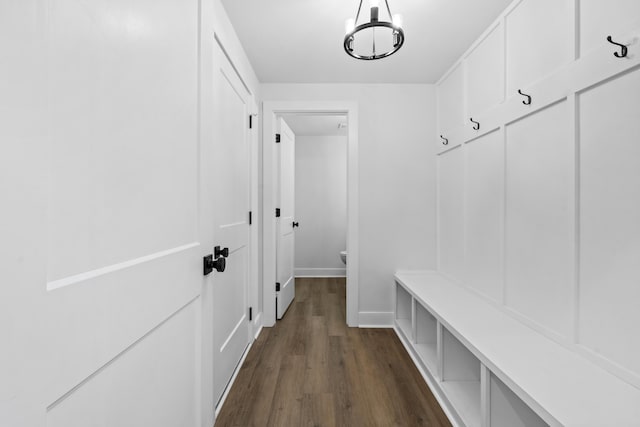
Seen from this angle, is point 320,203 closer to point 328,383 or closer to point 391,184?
point 391,184

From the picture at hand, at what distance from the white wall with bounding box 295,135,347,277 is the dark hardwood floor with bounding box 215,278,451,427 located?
221 centimetres

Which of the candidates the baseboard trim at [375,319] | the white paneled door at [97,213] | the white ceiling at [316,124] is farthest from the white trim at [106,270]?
the white ceiling at [316,124]

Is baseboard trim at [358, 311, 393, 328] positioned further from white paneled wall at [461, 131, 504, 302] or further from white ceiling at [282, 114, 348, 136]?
white ceiling at [282, 114, 348, 136]

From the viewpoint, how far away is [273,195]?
3.00 meters

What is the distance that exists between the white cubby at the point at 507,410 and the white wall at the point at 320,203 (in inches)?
154

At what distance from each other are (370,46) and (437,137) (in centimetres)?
110

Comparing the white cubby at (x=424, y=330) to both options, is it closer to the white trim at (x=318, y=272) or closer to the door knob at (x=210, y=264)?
the door knob at (x=210, y=264)

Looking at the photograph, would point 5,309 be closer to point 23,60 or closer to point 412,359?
point 23,60

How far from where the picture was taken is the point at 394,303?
2.98 m

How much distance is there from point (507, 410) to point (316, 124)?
3.96 m

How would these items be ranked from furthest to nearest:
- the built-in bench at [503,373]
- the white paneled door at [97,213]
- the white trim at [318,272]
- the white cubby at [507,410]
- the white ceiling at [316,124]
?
the white trim at [318,272] → the white ceiling at [316,124] → the white cubby at [507,410] → the built-in bench at [503,373] → the white paneled door at [97,213]

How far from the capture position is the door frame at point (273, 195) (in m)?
2.97

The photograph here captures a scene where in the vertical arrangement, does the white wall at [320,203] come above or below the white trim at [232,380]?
above

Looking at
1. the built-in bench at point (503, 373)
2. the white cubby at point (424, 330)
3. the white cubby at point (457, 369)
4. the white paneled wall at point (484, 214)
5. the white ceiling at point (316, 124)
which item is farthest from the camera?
the white ceiling at point (316, 124)
